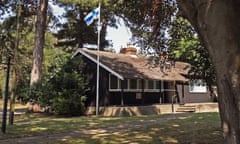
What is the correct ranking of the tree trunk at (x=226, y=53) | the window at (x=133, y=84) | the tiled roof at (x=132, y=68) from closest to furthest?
the tree trunk at (x=226, y=53)
the tiled roof at (x=132, y=68)
the window at (x=133, y=84)

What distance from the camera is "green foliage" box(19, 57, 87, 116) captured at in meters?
23.0

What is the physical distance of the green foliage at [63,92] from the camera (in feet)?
75.5

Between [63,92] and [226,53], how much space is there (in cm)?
1868

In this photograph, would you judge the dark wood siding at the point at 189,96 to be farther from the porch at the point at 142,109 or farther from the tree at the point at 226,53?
the tree at the point at 226,53

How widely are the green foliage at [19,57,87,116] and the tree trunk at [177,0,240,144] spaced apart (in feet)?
59.1

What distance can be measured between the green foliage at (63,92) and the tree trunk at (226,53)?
18.0 m

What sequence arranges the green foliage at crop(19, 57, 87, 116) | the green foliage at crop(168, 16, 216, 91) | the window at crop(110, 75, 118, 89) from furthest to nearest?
1. the window at crop(110, 75, 118, 89)
2. the green foliage at crop(19, 57, 87, 116)
3. the green foliage at crop(168, 16, 216, 91)

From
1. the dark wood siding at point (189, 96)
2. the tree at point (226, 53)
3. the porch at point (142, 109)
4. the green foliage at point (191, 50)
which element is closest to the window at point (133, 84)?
the porch at point (142, 109)

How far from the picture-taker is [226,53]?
5312mm

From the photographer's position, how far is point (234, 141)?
533 cm

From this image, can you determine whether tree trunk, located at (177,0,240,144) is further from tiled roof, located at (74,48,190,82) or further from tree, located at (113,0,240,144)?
tiled roof, located at (74,48,190,82)

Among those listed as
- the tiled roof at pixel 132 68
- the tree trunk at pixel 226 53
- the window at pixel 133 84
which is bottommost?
the tree trunk at pixel 226 53

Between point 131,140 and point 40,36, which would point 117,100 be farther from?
point 131,140

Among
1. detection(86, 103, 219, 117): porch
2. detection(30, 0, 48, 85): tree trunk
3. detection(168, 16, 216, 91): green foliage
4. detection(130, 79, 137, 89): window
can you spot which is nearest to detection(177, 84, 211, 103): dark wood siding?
detection(86, 103, 219, 117): porch
